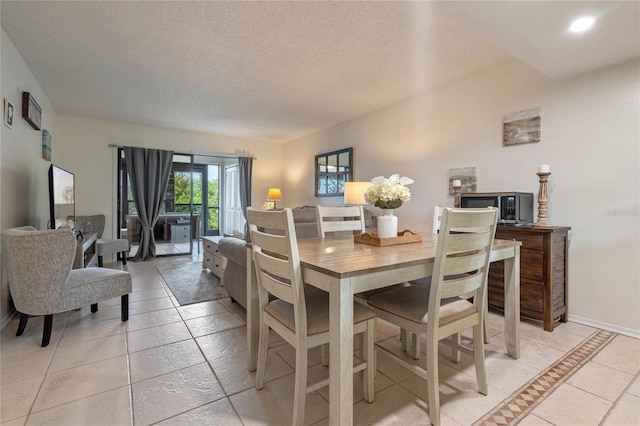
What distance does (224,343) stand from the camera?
2117 millimetres

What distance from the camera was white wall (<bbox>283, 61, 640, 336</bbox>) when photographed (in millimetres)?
2256

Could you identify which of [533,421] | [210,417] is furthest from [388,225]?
[210,417]

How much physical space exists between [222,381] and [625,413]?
2.04m

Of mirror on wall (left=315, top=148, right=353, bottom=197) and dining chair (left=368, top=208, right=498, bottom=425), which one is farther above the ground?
mirror on wall (left=315, top=148, right=353, bottom=197)

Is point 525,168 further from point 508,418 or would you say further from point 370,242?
point 508,418

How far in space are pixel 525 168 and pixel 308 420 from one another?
2.76 m

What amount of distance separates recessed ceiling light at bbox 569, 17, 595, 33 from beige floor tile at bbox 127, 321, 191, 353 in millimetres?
3261

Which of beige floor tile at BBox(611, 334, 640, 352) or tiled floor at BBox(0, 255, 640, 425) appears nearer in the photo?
tiled floor at BBox(0, 255, 640, 425)

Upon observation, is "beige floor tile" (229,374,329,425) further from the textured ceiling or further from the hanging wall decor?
the hanging wall decor

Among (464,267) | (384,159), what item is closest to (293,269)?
(464,267)

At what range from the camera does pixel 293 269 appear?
127 cm

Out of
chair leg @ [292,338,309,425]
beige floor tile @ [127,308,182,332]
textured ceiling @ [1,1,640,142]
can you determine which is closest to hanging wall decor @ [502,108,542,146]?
textured ceiling @ [1,1,640,142]

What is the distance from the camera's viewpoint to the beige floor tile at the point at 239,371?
5.35 ft

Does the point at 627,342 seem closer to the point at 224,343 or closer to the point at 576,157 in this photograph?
the point at 576,157
